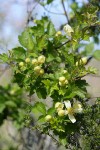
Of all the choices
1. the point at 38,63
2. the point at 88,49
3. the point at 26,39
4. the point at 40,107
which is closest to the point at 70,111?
the point at 40,107

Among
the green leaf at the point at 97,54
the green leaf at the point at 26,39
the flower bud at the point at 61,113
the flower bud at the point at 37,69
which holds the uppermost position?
the green leaf at the point at 97,54

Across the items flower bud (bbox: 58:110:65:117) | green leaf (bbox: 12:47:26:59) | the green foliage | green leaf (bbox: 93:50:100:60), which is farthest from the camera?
green leaf (bbox: 93:50:100:60)

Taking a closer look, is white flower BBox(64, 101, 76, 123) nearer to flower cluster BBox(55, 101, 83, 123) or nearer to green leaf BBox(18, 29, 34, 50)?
flower cluster BBox(55, 101, 83, 123)

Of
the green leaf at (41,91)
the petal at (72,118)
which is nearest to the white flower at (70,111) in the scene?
the petal at (72,118)

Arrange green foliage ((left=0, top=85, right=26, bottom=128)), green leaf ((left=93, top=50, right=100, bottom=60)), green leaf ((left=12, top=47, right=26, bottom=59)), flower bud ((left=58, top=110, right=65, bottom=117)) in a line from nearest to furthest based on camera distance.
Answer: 1. green foliage ((left=0, top=85, right=26, bottom=128))
2. flower bud ((left=58, top=110, right=65, bottom=117))
3. green leaf ((left=12, top=47, right=26, bottom=59))
4. green leaf ((left=93, top=50, right=100, bottom=60))

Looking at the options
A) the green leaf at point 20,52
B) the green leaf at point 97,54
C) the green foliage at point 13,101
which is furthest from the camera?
the green leaf at point 97,54

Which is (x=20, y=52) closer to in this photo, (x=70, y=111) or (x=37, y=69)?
(x=37, y=69)

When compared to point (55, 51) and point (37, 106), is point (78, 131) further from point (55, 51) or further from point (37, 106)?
point (55, 51)

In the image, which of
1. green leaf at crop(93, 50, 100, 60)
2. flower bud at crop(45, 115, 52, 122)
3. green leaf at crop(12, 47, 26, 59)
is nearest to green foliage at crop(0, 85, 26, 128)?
flower bud at crop(45, 115, 52, 122)

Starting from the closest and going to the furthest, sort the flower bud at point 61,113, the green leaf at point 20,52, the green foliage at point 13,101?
1. the green foliage at point 13,101
2. the flower bud at point 61,113
3. the green leaf at point 20,52

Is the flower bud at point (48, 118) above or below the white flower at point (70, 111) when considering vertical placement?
below

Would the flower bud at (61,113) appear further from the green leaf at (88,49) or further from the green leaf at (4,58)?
the green leaf at (88,49)

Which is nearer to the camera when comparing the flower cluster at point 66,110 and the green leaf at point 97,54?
the flower cluster at point 66,110

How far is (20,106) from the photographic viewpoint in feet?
3.22
